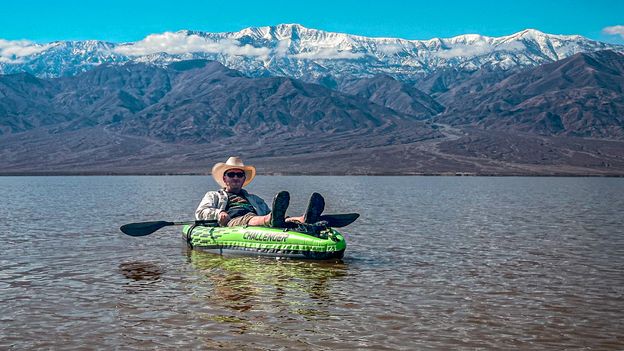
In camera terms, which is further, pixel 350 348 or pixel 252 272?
pixel 252 272

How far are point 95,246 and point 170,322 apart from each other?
44.9 feet

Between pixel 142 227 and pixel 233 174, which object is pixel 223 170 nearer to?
pixel 233 174

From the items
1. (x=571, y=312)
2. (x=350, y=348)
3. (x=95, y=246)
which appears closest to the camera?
(x=350, y=348)

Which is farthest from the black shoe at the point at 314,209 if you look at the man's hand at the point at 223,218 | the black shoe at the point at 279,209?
the man's hand at the point at 223,218

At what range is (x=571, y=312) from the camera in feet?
Result: 51.1

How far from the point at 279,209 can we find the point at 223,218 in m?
3.22

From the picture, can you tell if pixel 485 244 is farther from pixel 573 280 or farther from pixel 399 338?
pixel 399 338

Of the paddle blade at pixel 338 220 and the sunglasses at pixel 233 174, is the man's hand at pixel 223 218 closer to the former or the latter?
the sunglasses at pixel 233 174

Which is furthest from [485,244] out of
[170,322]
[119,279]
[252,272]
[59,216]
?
[59,216]

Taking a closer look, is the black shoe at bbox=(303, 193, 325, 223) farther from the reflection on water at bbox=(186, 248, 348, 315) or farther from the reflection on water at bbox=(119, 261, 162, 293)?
the reflection on water at bbox=(119, 261, 162, 293)

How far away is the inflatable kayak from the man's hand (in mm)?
355

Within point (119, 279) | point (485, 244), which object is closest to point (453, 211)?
point (485, 244)

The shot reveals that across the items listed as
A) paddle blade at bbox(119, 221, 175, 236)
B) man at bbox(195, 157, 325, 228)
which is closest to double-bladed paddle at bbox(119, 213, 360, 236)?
paddle blade at bbox(119, 221, 175, 236)

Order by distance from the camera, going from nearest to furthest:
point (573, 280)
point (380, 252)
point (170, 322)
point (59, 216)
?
point (170, 322) < point (573, 280) < point (380, 252) < point (59, 216)
